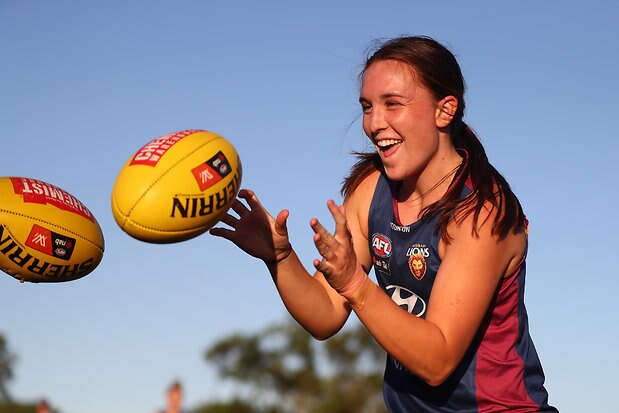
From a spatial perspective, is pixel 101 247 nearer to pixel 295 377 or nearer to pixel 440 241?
pixel 440 241

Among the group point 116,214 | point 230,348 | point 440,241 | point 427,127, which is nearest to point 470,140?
point 427,127

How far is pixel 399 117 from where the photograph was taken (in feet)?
17.9

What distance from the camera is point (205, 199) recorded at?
567 cm

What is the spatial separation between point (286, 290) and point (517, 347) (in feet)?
4.94

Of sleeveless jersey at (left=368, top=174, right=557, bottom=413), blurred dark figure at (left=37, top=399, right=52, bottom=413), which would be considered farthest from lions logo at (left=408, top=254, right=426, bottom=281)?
blurred dark figure at (left=37, top=399, right=52, bottom=413)

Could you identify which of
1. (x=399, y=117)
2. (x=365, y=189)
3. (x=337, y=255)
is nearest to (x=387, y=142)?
(x=399, y=117)

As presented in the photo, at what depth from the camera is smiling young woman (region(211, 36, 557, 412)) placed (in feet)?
16.3

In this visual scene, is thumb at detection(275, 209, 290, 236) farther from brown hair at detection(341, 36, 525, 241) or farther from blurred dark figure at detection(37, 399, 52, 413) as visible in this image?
blurred dark figure at detection(37, 399, 52, 413)

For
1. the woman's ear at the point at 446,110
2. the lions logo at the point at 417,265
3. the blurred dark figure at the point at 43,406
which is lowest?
the blurred dark figure at the point at 43,406

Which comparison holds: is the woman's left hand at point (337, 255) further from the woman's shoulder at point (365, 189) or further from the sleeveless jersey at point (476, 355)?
the woman's shoulder at point (365, 189)

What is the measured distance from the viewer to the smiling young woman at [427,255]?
4953 millimetres

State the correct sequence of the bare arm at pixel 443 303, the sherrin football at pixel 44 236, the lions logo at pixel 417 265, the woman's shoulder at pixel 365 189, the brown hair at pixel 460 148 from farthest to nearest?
1. the sherrin football at pixel 44 236
2. the woman's shoulder at pixel 365 189
3. the lions logo at pixel 417 265
4. the brown hair at pixel 460 148
5. the bare arm at pixel 443 303

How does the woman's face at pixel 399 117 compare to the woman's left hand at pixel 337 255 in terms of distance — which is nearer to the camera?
the woman's left hand at pixel 337 255

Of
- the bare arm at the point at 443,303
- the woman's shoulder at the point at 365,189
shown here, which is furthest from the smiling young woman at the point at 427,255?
the woman's shoulder at the point at 365,189
